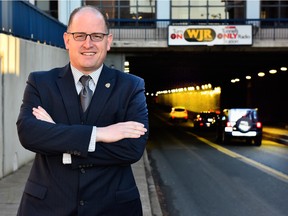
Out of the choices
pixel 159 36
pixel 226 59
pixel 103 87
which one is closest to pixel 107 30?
pixel 103 87

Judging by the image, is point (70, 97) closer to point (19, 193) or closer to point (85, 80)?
point (85, 80)

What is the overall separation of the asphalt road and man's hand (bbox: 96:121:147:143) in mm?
6116

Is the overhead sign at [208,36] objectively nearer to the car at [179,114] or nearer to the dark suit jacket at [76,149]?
the car at [179,114]

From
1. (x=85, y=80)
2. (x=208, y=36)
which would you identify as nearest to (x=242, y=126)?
(x=208, y=36)

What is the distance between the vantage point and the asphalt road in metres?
9.14

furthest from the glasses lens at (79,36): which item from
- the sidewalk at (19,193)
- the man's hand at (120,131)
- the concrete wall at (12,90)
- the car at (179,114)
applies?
the car at (179,114)

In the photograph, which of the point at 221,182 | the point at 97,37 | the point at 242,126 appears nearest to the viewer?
the point at 97,37

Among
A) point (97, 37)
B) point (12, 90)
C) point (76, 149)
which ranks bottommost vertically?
point (76, 149)

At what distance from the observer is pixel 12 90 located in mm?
11445

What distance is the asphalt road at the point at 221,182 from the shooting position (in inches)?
360

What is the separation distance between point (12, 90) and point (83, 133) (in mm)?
9336

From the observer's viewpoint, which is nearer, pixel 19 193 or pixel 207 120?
pixel 19 193

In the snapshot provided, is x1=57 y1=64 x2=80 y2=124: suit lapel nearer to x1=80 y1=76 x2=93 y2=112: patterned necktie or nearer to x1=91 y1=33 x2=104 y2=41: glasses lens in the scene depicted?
x1=80 y1=76 x2=93 y2=112: patterned necktie

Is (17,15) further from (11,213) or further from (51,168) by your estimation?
(51,168)
